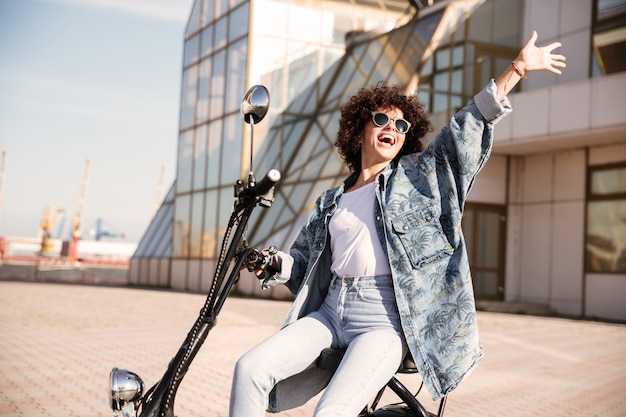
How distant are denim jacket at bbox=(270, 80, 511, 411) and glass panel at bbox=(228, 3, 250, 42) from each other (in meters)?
24.4

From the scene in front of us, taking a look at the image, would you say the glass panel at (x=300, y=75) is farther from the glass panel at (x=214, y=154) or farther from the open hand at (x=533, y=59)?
the open hand at (x=533, y=59)

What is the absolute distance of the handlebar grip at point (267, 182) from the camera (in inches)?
105

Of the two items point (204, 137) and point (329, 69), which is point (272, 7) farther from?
point (204, 137)

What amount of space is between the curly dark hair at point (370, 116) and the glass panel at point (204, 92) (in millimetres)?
26353

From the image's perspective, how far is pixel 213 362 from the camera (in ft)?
28.3

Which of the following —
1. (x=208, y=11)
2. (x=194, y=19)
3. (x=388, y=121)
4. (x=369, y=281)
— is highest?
(x=194, y=19)

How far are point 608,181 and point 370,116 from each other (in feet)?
53.5

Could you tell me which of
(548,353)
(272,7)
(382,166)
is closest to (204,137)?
(272,7)

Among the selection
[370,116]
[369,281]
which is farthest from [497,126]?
[369,281]

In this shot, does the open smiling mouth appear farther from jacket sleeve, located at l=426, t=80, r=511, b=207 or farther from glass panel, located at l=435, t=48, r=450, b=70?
glass panel, located at l=435, t=48, r=450, b=70

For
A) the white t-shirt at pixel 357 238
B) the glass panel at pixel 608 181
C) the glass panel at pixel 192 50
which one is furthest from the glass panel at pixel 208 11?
the white t-shirt at pixel 357 238

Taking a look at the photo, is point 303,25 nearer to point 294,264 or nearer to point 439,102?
point 439,102

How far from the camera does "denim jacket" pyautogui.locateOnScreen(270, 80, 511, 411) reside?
280cm

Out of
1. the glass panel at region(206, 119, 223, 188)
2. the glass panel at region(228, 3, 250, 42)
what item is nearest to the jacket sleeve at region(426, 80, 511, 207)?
the glass panel at region(228, 3, 250, 42)
